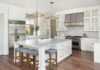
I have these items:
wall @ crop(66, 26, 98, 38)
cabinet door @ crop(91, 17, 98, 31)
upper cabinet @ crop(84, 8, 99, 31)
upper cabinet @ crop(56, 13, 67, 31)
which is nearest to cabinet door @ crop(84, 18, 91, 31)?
upper cabinet @ crop(84, 8, 99, 31)

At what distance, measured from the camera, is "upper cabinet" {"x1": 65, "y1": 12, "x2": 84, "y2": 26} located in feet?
17.9

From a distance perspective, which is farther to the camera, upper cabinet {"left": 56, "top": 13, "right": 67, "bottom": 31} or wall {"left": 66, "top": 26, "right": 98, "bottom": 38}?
upper cabinet {"left": 56, "top": 13, "right": 67, "bottom": 31}

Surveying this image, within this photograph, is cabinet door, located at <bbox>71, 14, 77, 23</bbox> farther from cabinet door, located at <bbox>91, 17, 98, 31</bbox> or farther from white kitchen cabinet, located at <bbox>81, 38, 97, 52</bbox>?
white kitchen cabinet, located at <bbox>81, 38, 97, 52</bbox>

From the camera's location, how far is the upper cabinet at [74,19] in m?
5.46

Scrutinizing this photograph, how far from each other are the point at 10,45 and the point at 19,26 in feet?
3.97

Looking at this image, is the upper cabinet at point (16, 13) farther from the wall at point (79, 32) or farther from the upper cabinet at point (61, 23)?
the wall at point (79, 32)

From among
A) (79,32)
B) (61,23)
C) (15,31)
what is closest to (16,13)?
(15,31)

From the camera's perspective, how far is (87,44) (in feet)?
17.0

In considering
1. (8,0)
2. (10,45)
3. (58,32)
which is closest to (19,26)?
(10,45)

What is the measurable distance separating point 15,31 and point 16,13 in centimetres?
108

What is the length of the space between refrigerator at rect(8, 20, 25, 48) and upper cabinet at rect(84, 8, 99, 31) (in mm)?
3982

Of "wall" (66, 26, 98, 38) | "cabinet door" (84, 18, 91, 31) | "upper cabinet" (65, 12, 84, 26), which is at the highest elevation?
"upper cabinet" (65, 12, 84, 26)

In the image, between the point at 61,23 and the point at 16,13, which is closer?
the point at 16,13

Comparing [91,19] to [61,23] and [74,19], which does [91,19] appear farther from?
[61,23]
